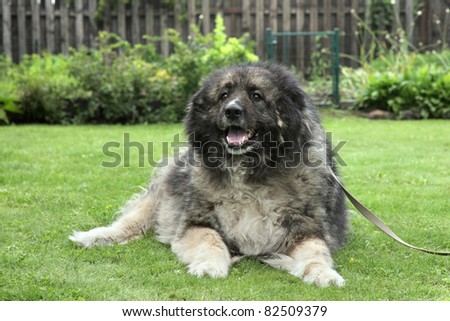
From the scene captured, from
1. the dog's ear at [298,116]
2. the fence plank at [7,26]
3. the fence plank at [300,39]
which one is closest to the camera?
the dog's ear at [298,116]

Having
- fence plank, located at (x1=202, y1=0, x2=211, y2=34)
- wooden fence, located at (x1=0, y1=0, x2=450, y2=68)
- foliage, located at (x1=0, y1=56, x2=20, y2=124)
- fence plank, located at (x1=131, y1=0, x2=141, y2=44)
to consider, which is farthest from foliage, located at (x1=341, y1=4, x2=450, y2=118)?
foliage, located at (x1=0, y1=56, x2=20, y2=124)

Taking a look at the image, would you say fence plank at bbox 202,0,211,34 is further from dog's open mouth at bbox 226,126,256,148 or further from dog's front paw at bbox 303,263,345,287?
dog's front paw at bbox 303,263,345,287

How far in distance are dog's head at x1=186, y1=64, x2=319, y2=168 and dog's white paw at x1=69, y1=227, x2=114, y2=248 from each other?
108 cm

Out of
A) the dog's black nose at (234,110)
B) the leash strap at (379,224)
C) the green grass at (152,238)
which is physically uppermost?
the dog's black nose at (234,110)

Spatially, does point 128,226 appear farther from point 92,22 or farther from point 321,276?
point 92,22

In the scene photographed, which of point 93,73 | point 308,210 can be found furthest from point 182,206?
point 93,73

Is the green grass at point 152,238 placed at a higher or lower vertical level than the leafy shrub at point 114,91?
lower

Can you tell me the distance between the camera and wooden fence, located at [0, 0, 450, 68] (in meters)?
17.0

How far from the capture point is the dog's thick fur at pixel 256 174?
4988 millimetres

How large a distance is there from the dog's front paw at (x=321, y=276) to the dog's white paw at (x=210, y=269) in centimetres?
56

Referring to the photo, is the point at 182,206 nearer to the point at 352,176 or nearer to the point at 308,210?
the point at 308,210

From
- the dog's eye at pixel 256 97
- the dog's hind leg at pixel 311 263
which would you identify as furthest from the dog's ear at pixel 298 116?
the dog's hind leg at pixel 311 263

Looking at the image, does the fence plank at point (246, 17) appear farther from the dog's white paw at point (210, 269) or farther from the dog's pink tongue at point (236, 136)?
the dog's white paw at point (210, 269)

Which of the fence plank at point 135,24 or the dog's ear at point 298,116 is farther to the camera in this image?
the fence plank at point 135,24
